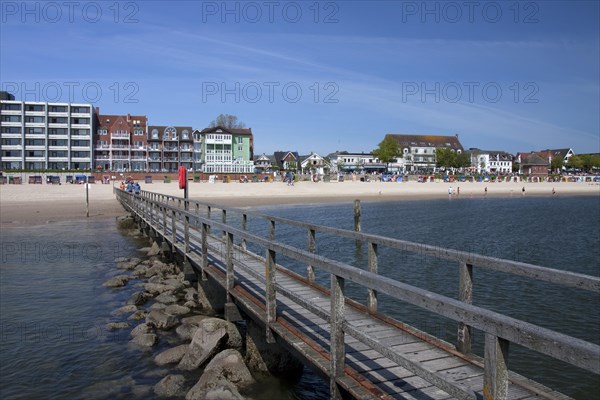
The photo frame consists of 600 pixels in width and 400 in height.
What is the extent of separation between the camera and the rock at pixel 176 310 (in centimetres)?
1071

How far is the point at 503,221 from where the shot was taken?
122 feet

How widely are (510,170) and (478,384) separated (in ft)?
536

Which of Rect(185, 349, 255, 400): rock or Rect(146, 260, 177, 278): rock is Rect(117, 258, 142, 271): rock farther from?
Rect(185, 349, 255, 400): rock

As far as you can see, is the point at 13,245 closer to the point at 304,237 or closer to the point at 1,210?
the point at 304,237

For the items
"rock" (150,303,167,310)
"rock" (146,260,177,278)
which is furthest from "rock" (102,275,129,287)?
"rock" (150,303,167,310)

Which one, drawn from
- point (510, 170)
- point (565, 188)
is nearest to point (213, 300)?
point (565, 188)

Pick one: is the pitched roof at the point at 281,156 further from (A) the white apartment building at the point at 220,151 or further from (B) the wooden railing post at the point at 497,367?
(B) the wooden railing post at the point at 497,367

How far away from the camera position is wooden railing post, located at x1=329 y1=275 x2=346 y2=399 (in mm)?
4492

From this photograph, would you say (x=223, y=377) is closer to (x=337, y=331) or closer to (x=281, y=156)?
(x=337, y=331)

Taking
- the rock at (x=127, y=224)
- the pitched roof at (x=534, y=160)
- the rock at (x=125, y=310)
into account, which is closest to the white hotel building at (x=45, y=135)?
the rock at (x=127, y=224)

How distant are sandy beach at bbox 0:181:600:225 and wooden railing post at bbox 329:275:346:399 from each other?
98.7 feet

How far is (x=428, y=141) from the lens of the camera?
144m

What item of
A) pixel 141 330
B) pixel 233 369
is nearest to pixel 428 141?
pixel 141 330

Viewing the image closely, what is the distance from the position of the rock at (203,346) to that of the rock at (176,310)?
293 cm
